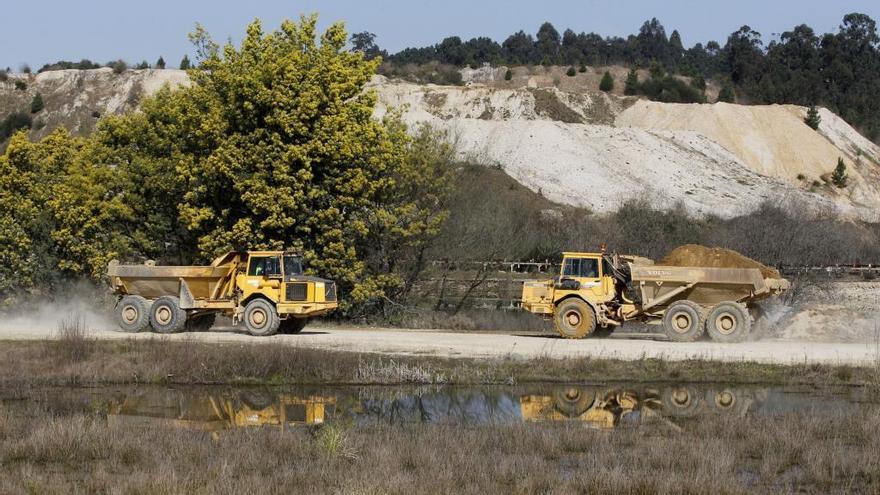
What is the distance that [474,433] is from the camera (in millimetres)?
16984

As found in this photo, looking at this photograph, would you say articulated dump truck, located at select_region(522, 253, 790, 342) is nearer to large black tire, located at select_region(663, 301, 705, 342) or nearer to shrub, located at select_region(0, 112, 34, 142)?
large black tire, located at select_region(663, 301, 705, 342)

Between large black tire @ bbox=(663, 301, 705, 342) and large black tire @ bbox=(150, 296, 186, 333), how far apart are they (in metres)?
13.5

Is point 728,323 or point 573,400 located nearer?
point 573,400

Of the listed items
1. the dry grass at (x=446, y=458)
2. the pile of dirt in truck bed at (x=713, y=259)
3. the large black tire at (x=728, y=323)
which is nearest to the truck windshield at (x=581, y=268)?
the pile of dirt in truck bed at (x=713, y=259)

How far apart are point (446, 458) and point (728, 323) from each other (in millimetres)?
17888

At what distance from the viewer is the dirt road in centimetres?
2692

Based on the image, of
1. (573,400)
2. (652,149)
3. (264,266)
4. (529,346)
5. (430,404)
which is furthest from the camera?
(652,149)

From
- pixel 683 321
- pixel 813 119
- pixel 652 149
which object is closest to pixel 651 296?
pixel 683 321

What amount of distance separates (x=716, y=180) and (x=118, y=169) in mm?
58609

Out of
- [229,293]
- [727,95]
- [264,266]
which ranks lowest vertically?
[229,293]

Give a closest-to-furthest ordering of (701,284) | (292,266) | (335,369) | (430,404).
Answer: (430,404), (335,369), (701,284), (292,266)

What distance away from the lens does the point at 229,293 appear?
32812 mm

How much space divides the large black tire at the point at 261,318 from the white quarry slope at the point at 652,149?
143 ft

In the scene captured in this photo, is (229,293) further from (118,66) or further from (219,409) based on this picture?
(118,66)
